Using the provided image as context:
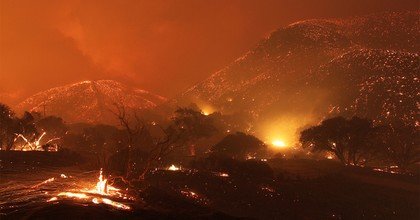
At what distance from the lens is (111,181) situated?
19.5 metres

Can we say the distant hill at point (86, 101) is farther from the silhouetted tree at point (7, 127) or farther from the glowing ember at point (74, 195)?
the glowing ember at point (74, 195)

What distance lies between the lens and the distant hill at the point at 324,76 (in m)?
98.6

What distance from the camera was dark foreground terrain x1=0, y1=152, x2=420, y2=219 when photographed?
12023 millimetres

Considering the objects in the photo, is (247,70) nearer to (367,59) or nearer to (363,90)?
(367,59)

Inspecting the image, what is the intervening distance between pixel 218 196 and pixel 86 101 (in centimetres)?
13135

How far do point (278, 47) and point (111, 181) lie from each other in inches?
6997

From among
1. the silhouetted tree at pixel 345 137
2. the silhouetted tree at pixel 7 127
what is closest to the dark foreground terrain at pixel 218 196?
the silhouetted tree at pixel 345 137

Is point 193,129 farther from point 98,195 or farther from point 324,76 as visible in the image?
point 324,76

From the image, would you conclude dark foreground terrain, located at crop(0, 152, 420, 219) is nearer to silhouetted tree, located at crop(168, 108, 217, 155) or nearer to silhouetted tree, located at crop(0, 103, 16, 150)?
silhouetted tree, located at crop(0, 103, 16, 150)

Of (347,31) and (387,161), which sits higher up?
(347,31)

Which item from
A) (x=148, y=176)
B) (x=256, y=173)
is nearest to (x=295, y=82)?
(x=256, y=173)

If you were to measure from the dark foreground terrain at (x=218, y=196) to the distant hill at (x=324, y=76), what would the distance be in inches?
2312


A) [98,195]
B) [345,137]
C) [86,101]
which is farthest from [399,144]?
[86,101]

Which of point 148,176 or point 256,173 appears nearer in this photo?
point 148,176
